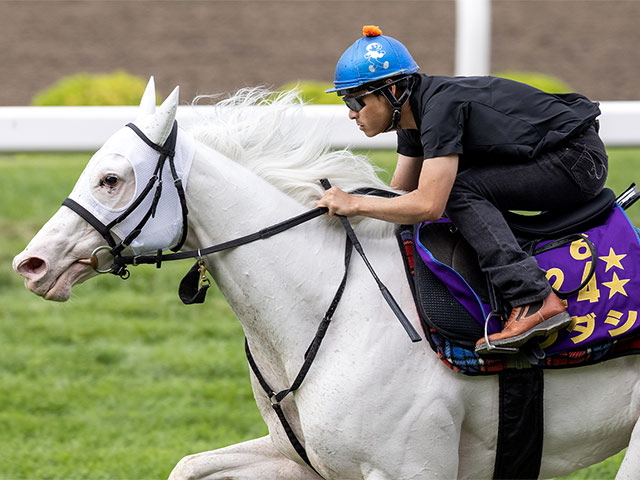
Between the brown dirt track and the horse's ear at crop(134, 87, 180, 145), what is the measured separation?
25.5 ft

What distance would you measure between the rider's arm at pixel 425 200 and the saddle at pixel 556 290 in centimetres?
17

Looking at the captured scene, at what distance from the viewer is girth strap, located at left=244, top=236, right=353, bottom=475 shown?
3.32 metres

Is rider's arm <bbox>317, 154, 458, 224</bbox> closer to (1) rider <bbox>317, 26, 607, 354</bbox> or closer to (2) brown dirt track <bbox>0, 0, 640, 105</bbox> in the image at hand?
(1) rider <bbox>317, 26, 607, 354</bbox>

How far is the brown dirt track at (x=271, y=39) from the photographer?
40.3 ft

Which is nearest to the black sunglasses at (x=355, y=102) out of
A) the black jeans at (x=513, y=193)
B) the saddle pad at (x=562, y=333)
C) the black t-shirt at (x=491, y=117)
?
the black t-shirt at (x=491, y=117)

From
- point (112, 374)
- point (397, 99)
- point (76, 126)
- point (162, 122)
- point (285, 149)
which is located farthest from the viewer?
point (112, 374)

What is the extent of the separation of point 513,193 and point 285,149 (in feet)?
2.69

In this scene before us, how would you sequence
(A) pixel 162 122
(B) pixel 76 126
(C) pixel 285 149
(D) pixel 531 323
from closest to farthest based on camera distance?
(D) pixel 531 323 → (A) pixel 162 122 → (C) pixel 285 149 → (B) pixel 76 126

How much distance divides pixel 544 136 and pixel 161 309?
4.78m

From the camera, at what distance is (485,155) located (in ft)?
11.0

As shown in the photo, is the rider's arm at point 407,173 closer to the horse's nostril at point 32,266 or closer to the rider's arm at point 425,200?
the rider's arm at point 425,200

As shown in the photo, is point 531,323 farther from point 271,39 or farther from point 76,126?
point 271,39

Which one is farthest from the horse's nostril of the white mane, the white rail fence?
the white rail fence

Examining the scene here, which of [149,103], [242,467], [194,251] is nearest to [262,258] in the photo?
[194,251]
